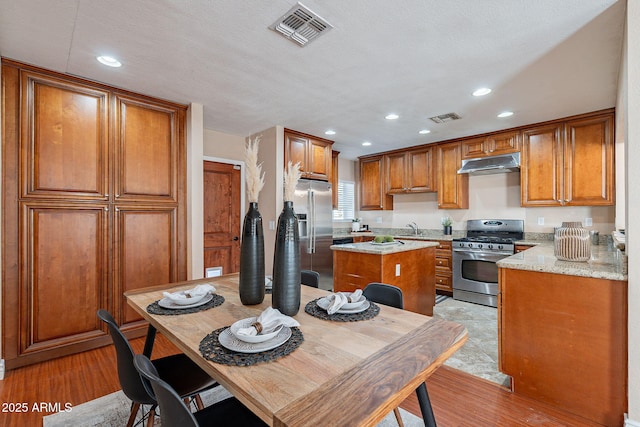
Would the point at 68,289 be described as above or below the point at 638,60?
below

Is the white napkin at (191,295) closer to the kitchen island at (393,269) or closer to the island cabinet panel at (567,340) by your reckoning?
the kitchen island at (393,269)

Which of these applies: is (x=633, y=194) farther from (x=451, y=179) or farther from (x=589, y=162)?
(x=451, y=179)

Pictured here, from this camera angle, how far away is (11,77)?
2398 millimetres

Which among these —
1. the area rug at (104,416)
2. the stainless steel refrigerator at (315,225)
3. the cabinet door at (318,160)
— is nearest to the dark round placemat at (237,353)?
the area rug at (104,416)

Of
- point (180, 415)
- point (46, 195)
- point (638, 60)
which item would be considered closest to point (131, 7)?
point (46, 195)

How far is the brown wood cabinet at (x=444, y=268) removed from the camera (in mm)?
4645

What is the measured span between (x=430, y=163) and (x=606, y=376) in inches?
150

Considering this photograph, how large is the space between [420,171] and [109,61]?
14.6ft

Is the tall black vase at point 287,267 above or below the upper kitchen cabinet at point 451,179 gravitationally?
below

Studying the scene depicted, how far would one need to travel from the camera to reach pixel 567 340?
75.1 inches

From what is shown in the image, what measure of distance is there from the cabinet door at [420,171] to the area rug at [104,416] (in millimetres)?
3901

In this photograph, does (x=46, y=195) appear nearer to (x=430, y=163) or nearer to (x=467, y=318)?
(x=467, y=318)

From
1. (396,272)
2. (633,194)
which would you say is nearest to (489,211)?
(396,272)

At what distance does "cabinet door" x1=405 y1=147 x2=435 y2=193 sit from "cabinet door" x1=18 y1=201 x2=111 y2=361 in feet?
14.6
